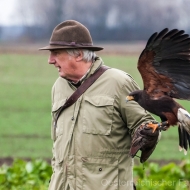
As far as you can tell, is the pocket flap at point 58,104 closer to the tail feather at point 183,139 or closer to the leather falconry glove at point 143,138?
the leather falconry glove at point 143,138

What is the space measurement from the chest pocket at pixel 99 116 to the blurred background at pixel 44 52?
23.5 ft

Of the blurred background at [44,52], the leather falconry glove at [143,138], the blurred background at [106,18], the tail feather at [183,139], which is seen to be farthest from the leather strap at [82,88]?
the blurred background at [106,18]

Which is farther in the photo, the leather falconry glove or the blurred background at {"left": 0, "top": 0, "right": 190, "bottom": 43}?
the blurred background at {"left": 0, "top": 0, "right": 190, "bottom": 43}

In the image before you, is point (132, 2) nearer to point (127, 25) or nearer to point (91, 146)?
point (127, 25)

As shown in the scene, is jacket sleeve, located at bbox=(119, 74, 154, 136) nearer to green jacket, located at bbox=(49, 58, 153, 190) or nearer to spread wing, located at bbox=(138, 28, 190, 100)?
green jacket, located at bbox=(49, 58, 153, 190)

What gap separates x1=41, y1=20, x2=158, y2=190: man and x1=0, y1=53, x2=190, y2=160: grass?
735 cm

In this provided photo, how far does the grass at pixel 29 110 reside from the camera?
12.9 meters

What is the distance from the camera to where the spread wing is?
479cm

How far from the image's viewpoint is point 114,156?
4703mm

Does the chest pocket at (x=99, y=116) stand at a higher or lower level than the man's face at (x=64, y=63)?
lower

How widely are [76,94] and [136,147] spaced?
0.70 metres

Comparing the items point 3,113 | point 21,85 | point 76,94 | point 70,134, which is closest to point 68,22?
point 76,94

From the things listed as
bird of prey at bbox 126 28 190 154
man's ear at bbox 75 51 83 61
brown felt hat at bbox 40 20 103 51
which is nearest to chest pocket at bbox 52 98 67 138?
man's ear at bbox 75 51 83 61

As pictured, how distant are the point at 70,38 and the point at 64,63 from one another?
224mm
